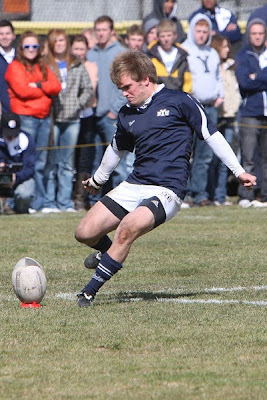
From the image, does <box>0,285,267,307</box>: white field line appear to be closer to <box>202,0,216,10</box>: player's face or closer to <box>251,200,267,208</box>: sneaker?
<box>251,200,267,208</box>: sneaker

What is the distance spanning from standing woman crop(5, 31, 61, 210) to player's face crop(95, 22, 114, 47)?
1103 mm

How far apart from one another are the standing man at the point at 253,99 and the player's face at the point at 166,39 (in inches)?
47.3

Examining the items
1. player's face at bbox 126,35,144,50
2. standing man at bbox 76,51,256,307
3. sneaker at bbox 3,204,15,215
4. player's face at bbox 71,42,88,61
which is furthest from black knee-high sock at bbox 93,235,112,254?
player's face at bbox 126,35,144,50

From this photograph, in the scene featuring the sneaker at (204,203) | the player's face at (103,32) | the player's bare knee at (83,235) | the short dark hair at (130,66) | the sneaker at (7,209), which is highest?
the short dark hair at (130,66)

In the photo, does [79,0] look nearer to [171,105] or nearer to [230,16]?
[230,16]

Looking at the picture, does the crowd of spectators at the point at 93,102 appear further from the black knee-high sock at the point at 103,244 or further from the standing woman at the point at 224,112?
the black knee-high sock at the point at 103,244

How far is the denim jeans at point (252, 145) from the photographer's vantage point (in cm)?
1573

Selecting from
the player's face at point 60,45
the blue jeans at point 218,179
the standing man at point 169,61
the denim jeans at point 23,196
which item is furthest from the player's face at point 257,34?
the denim jeans at point 23,196

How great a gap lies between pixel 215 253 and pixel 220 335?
14.0ft

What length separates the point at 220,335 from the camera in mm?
6430

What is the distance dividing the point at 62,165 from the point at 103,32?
6.42 ft

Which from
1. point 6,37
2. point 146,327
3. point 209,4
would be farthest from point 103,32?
point 146,327

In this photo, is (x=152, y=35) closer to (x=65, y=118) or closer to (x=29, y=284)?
(x=65, y=118)

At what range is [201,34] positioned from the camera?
15391mm
